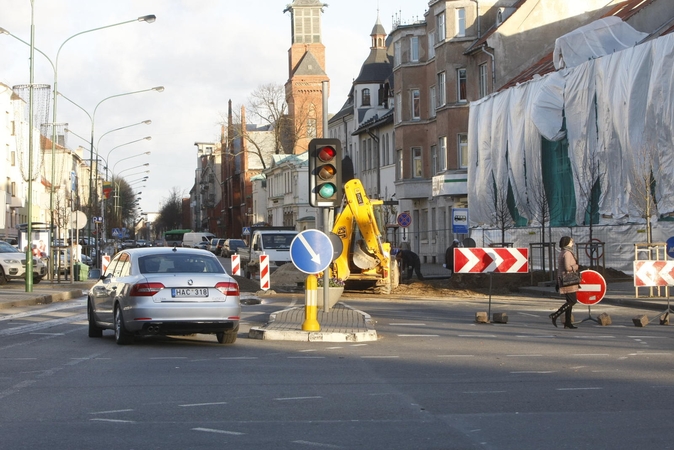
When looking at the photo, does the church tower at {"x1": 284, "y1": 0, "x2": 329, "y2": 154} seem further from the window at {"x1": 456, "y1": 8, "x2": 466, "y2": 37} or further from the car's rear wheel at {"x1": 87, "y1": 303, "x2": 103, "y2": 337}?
the car's rear wheel at {"x1": 87, "y1": 303, "x2": 103, "y2": 337}

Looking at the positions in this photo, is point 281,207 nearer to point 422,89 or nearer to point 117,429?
point 422,89

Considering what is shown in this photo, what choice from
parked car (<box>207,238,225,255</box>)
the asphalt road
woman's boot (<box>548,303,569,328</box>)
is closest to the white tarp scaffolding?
woman's boot (<box>548,303,569,328</box>)

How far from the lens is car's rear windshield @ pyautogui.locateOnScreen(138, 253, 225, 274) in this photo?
15438mm

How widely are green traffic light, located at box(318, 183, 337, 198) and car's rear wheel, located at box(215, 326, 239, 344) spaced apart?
249 centimetres

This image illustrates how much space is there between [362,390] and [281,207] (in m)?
106

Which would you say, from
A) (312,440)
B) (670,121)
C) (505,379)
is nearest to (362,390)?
(505,379)

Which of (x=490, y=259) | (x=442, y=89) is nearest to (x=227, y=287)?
(x=490, y=259)

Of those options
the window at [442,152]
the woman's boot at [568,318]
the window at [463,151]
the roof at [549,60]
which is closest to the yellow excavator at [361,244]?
the woman's boot at [568,318]

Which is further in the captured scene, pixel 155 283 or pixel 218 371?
pixel 155 283

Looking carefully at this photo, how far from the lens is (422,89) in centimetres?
5788

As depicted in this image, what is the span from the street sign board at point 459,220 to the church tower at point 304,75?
2698 inches

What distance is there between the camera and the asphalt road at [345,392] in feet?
25.8

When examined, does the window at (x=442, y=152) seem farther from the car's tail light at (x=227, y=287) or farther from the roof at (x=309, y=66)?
the roof at (x=309, y=66)

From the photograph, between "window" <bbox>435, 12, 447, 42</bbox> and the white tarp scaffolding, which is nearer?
the white tarp scaffolding
